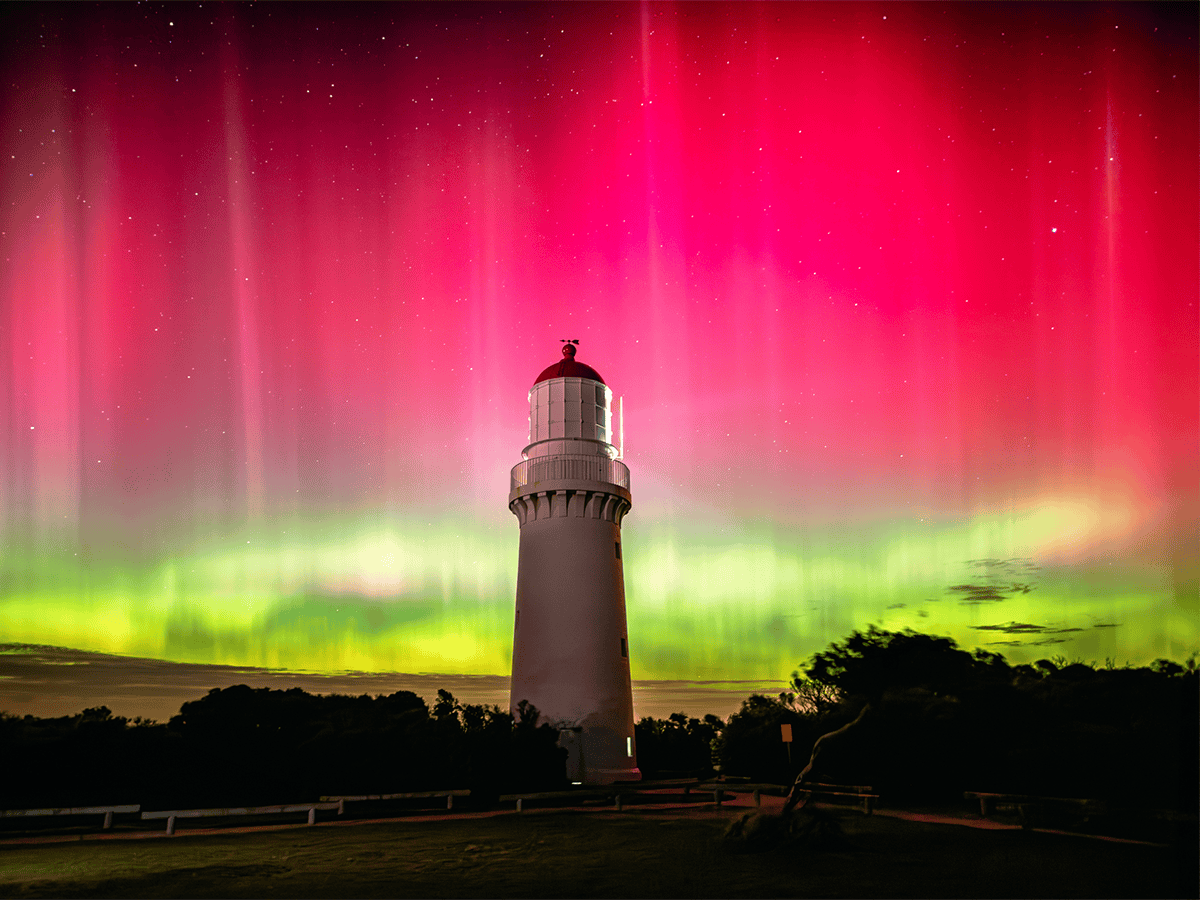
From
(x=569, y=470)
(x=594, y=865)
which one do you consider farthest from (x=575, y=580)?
(x=594, y=865)

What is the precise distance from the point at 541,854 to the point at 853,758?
14.7 meters

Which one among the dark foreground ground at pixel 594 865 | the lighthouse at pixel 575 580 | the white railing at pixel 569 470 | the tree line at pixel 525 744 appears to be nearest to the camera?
the dark foreground ground at pixel 594 865

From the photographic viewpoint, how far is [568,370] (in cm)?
3073

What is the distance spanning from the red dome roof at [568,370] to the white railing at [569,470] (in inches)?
123

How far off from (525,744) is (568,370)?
42.7 feet

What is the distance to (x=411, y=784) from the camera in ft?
79.1

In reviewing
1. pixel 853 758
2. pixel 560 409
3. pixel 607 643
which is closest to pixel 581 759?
pixel 607 643

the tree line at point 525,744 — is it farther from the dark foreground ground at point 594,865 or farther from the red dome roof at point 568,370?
the red dome roof at point 568,370

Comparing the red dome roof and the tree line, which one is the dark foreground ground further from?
the red dome roof

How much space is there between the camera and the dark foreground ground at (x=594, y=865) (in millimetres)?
11984

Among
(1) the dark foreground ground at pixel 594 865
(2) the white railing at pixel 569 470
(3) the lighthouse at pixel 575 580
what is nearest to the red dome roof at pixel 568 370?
(3) the lighthouse at pixel 575 580

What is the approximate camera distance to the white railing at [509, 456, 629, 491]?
29078 millimetres

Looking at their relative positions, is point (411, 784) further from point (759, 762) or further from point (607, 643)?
point (759, 762)

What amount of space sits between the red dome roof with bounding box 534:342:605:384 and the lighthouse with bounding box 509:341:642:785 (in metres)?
0.06
